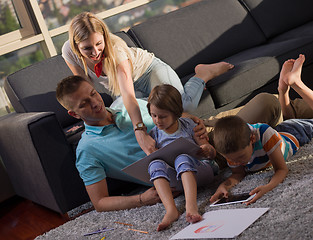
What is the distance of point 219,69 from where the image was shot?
2676 mm

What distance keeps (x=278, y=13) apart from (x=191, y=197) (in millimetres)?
2194

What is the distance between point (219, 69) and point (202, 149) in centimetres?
97

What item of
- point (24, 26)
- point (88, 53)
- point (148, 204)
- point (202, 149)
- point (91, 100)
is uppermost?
point (24, 26)

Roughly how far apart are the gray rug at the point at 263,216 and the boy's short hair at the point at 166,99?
377mm

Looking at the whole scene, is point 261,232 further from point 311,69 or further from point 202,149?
point 311,69

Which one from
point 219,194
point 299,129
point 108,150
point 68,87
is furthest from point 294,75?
point 68,87

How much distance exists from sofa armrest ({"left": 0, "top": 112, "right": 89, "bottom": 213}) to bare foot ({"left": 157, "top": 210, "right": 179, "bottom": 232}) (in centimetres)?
76

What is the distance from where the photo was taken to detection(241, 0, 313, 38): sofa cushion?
336 cm

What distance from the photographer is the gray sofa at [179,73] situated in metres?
2.23

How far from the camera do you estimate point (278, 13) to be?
339cm

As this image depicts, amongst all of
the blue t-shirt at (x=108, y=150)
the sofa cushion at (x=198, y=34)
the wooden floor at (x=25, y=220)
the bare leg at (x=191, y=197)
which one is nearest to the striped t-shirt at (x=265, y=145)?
the bare leg at (x=191, y=197)

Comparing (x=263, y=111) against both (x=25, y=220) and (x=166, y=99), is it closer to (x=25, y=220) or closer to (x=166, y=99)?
(x=166, y=99)

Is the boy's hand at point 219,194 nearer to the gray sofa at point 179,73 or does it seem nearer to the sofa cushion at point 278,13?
the gray sofa at point 179,73

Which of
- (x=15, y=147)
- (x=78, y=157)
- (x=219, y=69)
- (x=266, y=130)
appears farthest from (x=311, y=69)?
(x=15, y=147)
